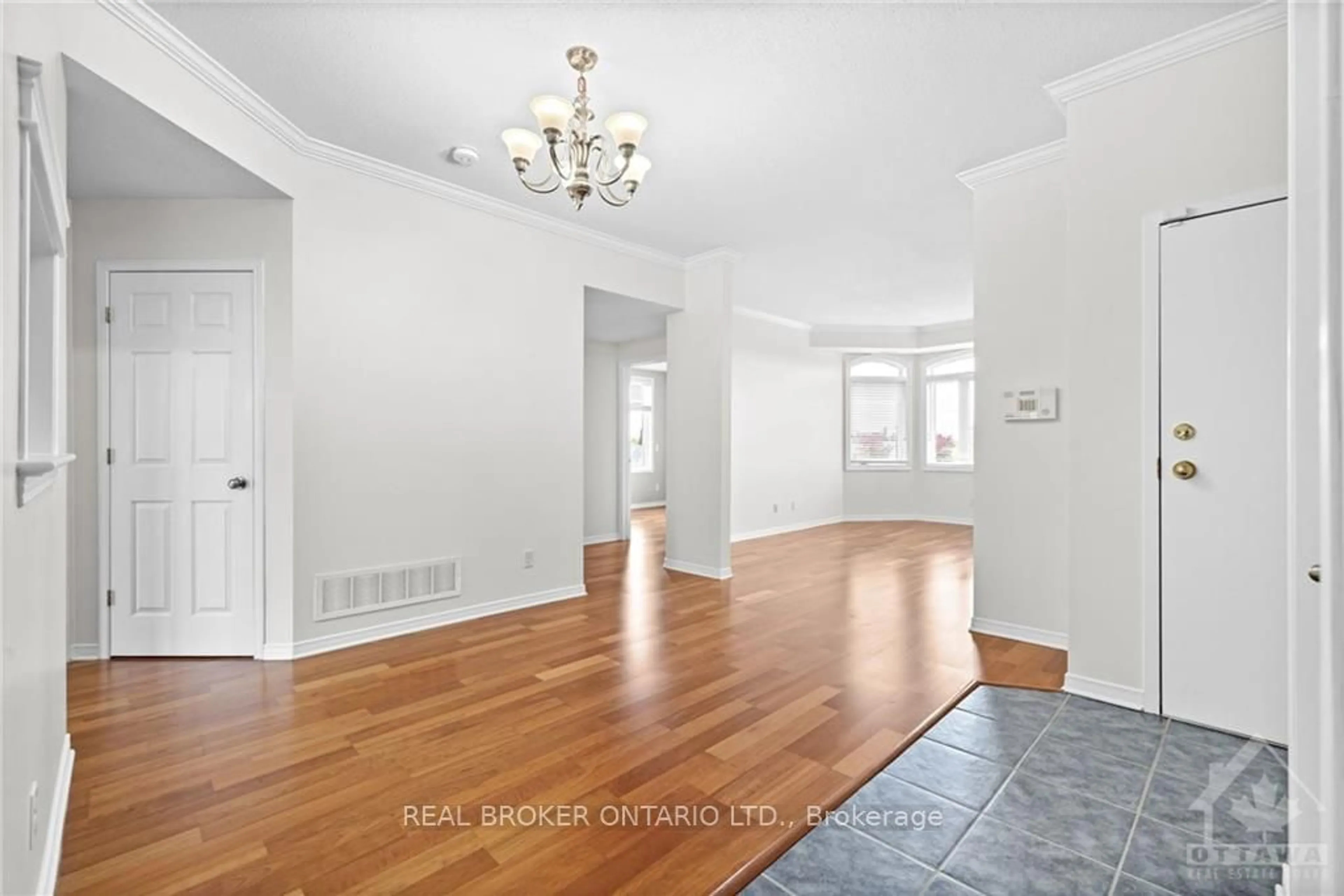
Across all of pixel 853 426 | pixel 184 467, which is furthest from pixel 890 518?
pixel 184 467

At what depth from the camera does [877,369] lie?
8.77 meters

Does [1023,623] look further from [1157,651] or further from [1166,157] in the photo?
[1166,157]

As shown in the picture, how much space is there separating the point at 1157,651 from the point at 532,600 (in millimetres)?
3471

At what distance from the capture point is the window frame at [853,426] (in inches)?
339

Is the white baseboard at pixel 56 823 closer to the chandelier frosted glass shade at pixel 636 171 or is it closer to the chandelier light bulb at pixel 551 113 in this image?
the chandelier light bulb at pixel 551 113

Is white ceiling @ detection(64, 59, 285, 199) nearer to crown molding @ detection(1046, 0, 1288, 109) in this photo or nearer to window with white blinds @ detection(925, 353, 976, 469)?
crown molding @ detection(1046, 0, 1288, 109)

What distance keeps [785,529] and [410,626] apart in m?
5.20

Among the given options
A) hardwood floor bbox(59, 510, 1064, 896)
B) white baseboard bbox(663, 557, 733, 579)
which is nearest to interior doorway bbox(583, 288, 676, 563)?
white baseboard bbox(663, 557, 733, 579)

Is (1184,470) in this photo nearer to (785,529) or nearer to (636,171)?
(636,171)

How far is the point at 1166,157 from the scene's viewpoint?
2396mm

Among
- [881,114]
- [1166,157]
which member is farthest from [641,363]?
[1166,157]

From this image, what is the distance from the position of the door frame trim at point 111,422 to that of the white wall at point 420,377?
0.18 metres

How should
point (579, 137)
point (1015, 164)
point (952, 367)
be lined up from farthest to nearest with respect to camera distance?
1. point (952, 367)
2. point (1015, 164)
3. point (579, 137)

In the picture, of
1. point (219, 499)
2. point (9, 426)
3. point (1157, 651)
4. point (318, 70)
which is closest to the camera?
point (9, 426)
